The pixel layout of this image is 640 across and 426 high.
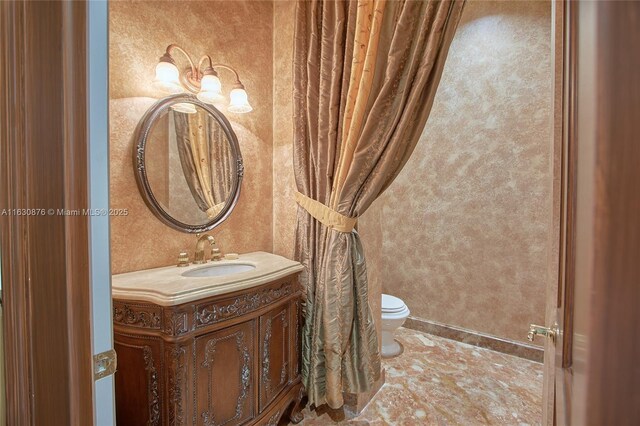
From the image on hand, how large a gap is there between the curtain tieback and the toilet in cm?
116

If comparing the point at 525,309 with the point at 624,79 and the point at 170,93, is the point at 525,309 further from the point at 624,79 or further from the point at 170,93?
the point at 170,93

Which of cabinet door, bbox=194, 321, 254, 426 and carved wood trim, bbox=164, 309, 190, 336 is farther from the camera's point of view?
cabinet door, bbox=194, 321, 254, 426

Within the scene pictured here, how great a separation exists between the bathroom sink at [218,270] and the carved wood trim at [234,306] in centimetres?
22

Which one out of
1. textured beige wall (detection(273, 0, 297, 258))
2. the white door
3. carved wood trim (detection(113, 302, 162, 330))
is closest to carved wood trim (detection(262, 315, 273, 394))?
carved wood trim (detection(113, 302, 162, 330))

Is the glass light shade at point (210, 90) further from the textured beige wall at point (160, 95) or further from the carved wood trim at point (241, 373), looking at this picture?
the carved wood trim at point (241, 373)

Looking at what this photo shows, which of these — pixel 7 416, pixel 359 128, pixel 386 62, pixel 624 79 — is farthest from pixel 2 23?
pixel 386 62

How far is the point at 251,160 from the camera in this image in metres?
2.07

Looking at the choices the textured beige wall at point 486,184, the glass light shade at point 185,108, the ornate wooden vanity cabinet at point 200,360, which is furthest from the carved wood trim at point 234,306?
the glass light shade at point 185,108

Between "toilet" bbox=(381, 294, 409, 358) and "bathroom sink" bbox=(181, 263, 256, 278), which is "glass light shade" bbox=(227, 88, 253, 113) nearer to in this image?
"bathroom sink" bbox=(181, 263, 256, 278)

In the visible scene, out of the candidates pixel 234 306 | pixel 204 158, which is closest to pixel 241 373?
pixel 234 306

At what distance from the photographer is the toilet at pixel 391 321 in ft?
7.79

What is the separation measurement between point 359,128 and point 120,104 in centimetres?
130

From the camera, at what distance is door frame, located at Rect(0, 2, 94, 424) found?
47cm

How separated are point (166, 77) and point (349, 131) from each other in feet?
3.42
